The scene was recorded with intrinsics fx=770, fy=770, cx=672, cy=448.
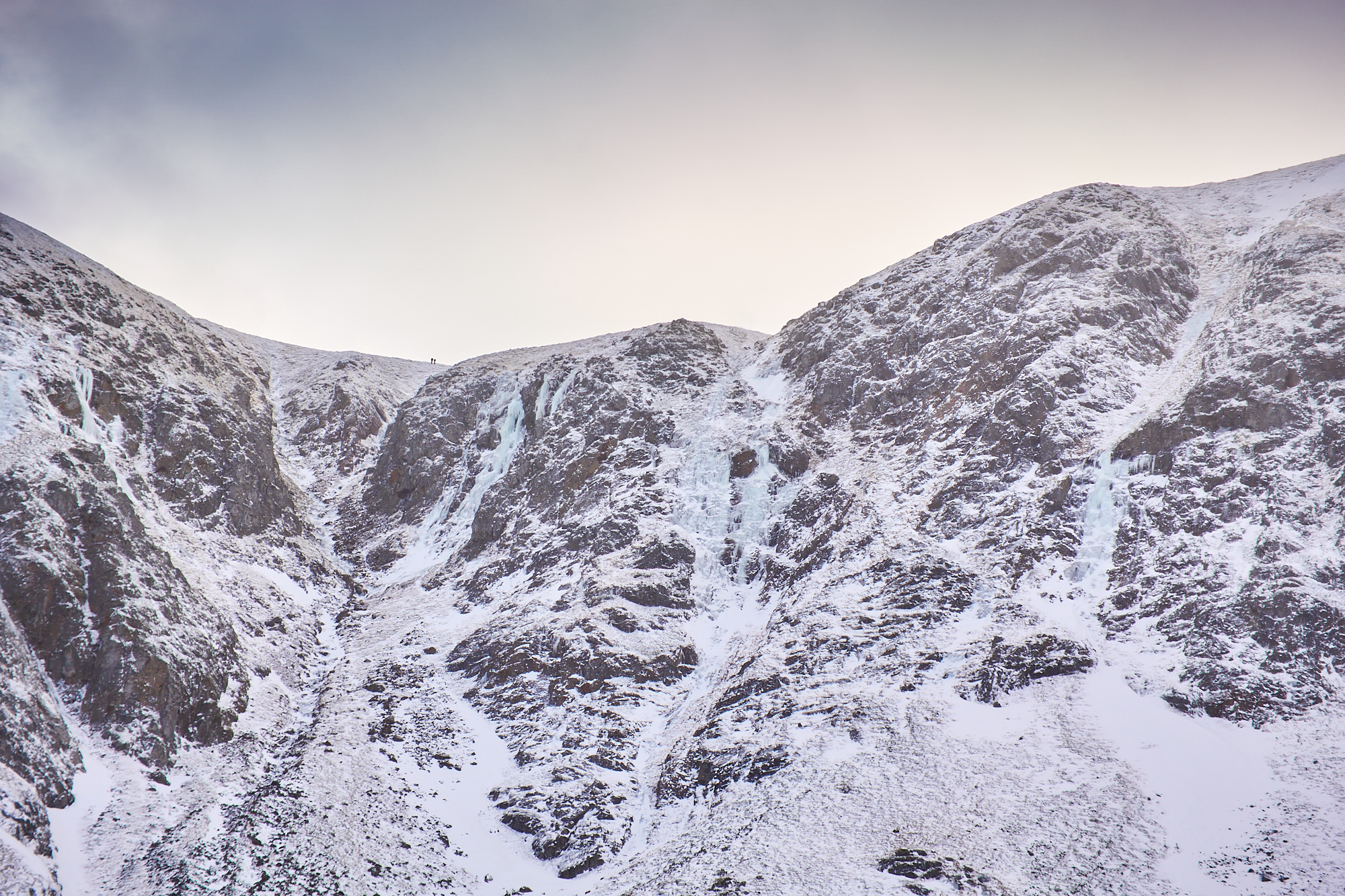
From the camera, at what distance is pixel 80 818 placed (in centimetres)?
2792

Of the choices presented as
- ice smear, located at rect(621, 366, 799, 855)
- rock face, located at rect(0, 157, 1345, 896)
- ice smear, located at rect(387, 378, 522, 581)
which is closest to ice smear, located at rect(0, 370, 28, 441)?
rock face, located at rect(0, 157, 1345, 896)

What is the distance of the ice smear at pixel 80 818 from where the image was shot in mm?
25625

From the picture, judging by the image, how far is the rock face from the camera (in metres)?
28.2

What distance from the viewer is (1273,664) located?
30734 millimetres

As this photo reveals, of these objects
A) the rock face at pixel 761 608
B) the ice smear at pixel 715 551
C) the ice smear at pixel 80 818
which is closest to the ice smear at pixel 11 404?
the rock face at pixel 761 608

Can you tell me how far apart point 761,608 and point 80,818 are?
34104 millimetres

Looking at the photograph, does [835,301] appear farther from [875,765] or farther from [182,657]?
[182,657]

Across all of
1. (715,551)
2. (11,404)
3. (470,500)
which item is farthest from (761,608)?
(11,404)

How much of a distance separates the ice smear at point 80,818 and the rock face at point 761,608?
0.45 feet

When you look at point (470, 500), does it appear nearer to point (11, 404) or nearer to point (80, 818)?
point (11, 404)

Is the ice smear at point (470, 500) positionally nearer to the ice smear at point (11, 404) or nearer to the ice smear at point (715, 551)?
the ice smear at point (715, 551)

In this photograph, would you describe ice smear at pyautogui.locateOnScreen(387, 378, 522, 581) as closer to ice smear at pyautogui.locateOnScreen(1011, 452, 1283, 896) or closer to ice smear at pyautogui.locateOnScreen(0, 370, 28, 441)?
ice smear at pyautogui.locateOnScreen(0, 370, 28, 441)

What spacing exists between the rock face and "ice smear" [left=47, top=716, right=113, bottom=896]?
136 millimetres

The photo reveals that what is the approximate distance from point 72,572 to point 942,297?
204ft
